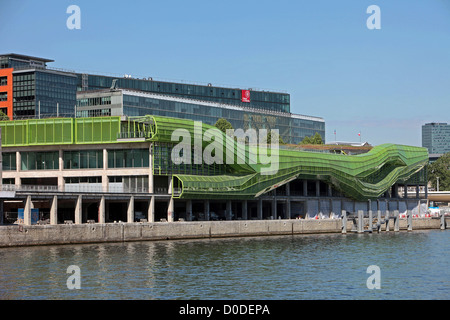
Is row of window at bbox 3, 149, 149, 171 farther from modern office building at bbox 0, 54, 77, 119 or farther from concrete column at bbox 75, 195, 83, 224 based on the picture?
modern office building at bbox 0, 54, 77, 119

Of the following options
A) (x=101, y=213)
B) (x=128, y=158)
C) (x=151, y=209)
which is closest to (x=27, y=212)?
(x=101, y=213)

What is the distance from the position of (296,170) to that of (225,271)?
2768 inches

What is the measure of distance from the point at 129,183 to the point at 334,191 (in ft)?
179

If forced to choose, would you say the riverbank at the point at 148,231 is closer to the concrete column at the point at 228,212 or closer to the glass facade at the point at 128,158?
the concrete column at the point at 228,212

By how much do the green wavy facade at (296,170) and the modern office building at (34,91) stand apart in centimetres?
6810

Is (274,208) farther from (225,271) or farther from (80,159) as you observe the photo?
(225,271)

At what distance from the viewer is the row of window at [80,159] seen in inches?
4532

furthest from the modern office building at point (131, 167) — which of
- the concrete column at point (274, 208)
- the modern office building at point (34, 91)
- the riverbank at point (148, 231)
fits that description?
the modern office building at point (34, 91)

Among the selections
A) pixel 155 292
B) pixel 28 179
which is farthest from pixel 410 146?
pixel 155 292

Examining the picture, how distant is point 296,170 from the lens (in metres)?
137

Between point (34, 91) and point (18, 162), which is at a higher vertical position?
point (34, 91)

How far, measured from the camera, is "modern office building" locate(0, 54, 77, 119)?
186m

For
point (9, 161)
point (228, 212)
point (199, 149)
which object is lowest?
point (228, 212)
